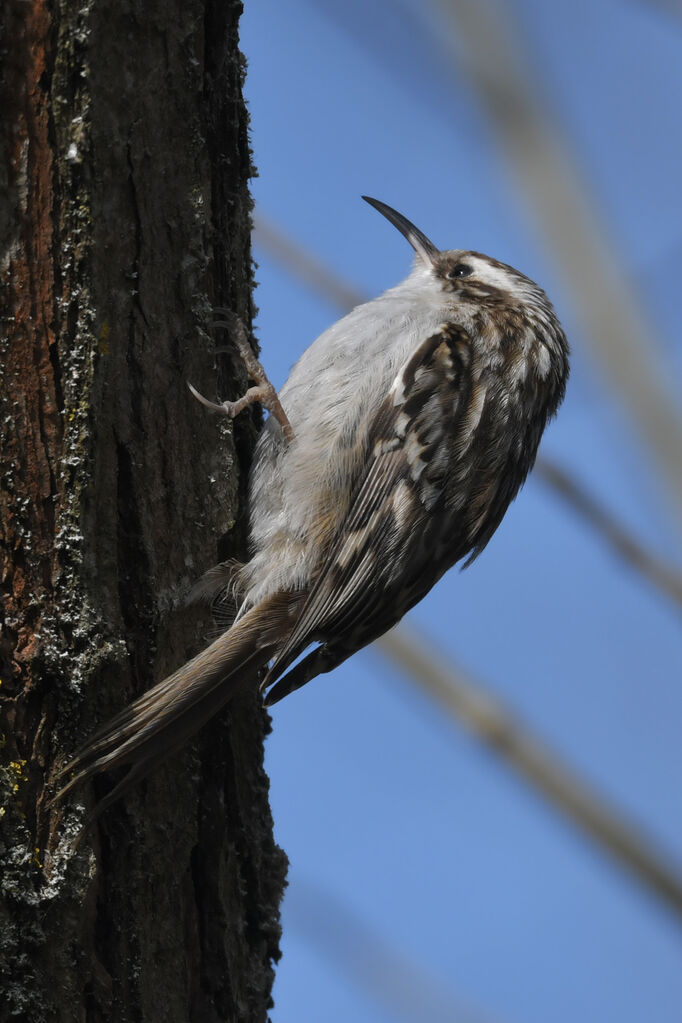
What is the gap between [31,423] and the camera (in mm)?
1945

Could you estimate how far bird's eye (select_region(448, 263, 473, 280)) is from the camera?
3.43 meters

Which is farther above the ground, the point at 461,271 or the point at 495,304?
the point at 461,271

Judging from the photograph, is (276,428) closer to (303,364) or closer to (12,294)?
(303,364)

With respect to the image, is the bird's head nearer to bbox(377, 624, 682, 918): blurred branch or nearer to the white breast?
the white breast

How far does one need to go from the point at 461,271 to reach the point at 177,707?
6.19 feet

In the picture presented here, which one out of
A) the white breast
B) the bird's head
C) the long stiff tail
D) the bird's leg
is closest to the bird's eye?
the bird's head

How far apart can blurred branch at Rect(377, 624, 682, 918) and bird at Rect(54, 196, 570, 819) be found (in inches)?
13.9

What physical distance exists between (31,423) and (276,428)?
2.70 ft

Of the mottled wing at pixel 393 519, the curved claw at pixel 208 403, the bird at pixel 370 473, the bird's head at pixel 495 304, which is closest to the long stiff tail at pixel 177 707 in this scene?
the bird at pixel 370 473

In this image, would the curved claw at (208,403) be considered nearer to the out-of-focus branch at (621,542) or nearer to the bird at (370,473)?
the bird at (370,473)

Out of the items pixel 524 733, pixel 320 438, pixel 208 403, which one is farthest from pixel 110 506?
pixel 524 733

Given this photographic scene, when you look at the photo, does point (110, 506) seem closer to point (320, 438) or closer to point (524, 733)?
point (320, 438)

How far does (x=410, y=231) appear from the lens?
11.9ft

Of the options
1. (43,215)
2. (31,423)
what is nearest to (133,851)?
(31,423)
